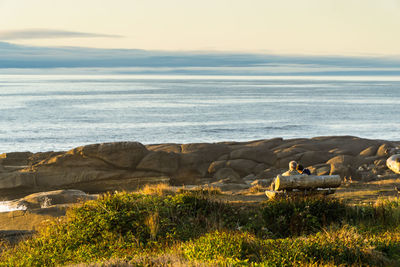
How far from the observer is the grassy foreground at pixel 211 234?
37.1 ft

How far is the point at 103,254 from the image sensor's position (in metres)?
13.5

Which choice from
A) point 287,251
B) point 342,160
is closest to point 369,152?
point 342,160

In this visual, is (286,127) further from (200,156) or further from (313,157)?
(200,156)

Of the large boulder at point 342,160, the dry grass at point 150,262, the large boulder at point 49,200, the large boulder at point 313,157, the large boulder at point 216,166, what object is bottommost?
the large boulder at point 216,166

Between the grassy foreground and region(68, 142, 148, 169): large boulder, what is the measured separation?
19549 mm

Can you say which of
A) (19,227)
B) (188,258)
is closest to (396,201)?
(188,258)

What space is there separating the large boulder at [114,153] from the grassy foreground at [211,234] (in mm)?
19549

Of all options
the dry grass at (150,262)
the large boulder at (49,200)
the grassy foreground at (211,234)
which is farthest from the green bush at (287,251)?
the large boulder at (49,200)

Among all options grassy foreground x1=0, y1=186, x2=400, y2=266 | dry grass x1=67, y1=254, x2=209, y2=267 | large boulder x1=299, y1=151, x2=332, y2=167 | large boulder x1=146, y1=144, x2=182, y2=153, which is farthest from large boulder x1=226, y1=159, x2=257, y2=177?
dry grass x1=67, y1=254, x2=209, y2=267

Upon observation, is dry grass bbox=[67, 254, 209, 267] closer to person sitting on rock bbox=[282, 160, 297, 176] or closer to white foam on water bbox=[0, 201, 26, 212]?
person sitting on rock bbox=[282, 160, 297, 176]

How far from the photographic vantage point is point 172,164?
3744 cm

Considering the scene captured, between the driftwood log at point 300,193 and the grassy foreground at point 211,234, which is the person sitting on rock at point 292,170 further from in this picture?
the grassy foreground at point 211,234

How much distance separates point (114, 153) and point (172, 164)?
4.13 m

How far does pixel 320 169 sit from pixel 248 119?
2145 inches
